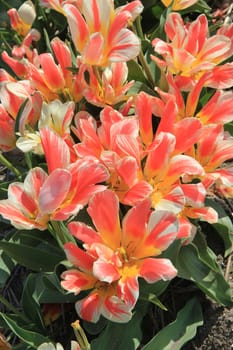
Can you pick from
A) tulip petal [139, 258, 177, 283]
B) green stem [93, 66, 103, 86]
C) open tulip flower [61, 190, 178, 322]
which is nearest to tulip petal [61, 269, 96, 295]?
open tulip flower [61, 190, 178, 322]

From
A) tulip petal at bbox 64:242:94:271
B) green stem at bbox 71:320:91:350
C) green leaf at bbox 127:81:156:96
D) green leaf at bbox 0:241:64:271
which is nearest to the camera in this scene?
green stem at bbox 71:320:91:350

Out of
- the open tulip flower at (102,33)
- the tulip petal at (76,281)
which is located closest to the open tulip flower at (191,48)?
the open tulip flower at (102,33)

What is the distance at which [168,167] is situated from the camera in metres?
1.16

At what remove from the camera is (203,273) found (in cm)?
132

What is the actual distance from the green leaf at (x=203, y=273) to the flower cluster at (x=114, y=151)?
0.28 ft

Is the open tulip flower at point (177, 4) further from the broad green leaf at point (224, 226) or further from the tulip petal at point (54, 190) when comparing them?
the tulip petal at point (54, 190)

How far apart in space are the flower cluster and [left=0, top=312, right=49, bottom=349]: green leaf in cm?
Result: 13

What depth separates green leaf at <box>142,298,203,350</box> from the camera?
4.09ft

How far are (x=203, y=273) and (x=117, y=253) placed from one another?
30 cm

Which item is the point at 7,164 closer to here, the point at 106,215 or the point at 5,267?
the point at 5,267

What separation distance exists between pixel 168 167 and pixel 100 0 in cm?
37

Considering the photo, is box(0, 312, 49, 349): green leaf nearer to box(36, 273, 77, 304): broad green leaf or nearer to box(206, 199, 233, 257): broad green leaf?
box(36, 273, 77, 304): broad green leaf

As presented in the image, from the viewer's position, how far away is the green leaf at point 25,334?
1187mm

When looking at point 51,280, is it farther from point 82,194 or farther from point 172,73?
point 172,73
